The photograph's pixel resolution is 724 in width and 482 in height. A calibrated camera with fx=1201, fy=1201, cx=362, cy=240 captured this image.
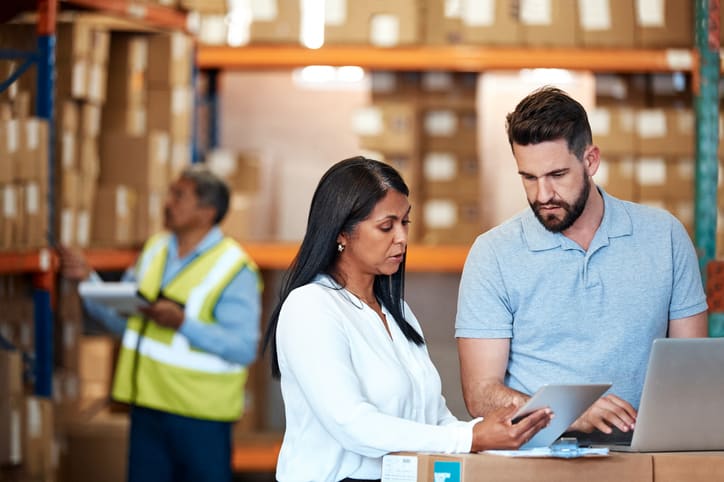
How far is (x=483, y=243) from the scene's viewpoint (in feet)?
9.21

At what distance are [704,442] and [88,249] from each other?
11.0 feet

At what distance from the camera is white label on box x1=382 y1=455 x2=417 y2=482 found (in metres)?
2.24

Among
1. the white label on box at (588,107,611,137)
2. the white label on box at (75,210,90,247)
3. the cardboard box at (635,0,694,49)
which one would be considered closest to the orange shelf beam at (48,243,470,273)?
the white label on box at (75,210,90,247)

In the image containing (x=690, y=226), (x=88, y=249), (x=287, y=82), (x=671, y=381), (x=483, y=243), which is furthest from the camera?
(x=287, y=82)

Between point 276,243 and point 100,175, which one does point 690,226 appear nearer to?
point 276,243

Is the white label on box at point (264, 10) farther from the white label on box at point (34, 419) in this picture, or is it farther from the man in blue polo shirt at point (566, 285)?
the man in blue polo shirt at point (566, 285)

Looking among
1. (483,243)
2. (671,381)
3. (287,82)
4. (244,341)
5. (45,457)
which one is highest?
(287,82)

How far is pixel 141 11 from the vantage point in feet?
17.3

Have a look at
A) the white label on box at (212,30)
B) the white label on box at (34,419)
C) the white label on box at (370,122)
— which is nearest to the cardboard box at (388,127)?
the white label on box at (370,122)

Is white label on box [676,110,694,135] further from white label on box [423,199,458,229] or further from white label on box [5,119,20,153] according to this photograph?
white label on box [5,119,20,153]

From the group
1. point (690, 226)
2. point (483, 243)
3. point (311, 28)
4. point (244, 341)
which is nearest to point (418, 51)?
point (311, 28)

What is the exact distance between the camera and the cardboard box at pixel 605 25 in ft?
18.8

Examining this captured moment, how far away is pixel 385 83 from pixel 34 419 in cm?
251

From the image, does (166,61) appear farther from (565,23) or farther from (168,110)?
(565,23)
